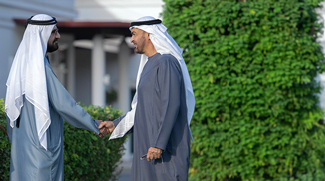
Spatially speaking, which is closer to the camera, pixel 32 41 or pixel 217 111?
pixel 32 41

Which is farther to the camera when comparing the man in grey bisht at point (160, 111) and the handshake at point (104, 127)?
the handshake at point (104, 127)

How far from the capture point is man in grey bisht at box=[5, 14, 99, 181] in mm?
3428

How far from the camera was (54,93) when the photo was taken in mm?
3520

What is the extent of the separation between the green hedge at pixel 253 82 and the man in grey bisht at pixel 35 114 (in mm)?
3146

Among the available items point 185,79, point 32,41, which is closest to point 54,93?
point 32,41

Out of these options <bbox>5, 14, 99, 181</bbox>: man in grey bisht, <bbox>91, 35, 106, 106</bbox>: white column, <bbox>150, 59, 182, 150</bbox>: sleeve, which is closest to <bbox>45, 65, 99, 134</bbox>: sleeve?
<bbox>5, 14, 99, 181</bbox>: man in grey bisht

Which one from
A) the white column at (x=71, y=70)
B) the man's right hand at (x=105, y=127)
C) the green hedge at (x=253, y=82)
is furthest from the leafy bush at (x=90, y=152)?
the white column at (x=71, y=70)

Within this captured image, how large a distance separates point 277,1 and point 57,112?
3.93 metres

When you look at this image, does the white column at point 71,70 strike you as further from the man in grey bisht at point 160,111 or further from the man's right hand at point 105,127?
the man in grey bisht at point 160,111

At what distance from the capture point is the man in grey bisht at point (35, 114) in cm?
343

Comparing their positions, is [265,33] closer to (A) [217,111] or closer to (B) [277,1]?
(B) [277,1]

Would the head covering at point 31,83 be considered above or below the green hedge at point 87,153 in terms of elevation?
above


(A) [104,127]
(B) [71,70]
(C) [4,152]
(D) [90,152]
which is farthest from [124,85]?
(A) [104,127]

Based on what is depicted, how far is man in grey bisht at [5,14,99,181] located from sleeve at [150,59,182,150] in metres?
0.66
